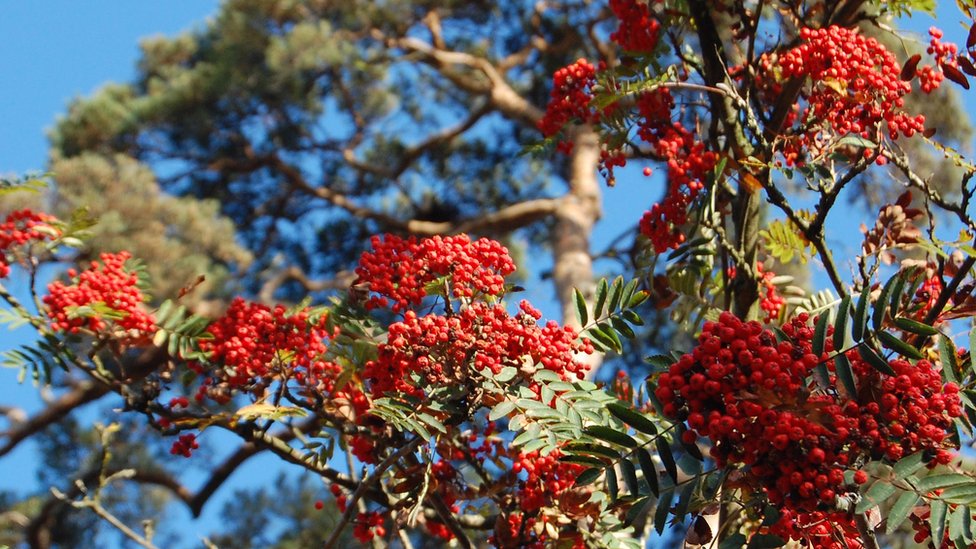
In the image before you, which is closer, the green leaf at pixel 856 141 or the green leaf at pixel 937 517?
the green leaf at pixel 937 517

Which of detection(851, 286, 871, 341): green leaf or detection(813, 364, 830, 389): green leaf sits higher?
detection(851, 286, 871, 341): green leaf

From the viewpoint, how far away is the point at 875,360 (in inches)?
83.6

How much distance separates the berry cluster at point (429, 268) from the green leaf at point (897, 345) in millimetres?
961

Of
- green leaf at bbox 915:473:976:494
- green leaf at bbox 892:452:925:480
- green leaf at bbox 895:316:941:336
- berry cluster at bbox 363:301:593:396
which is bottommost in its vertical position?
green leaf at bbox 915:473:976:494

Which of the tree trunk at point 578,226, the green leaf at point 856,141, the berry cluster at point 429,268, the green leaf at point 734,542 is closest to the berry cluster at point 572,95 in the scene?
the berry cluster at point 429,268

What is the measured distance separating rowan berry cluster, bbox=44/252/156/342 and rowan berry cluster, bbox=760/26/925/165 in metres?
2.07

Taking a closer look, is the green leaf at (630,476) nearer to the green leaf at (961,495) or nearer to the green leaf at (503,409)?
the green leaf at (503,409)

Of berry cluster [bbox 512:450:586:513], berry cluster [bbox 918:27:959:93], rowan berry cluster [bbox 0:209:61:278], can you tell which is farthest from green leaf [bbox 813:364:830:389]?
rowan berry cluster [bbox 0:209:61:278]

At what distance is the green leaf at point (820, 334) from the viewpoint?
2153mm

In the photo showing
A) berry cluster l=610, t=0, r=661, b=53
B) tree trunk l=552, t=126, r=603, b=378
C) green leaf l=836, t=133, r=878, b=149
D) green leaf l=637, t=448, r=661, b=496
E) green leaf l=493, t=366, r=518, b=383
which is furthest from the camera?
tree trunk l=552, t=126, r=603, b=378

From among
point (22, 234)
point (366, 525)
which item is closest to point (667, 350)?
point (366, 525)

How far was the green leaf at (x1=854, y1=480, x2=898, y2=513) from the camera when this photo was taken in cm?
203

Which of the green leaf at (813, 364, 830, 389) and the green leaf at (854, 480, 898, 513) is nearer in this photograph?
the green leaf at (854, 480, 898, 513)

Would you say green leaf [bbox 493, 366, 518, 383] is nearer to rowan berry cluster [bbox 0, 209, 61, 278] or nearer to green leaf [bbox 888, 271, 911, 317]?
green leaf [bbox 888, 271, 911, 317]
